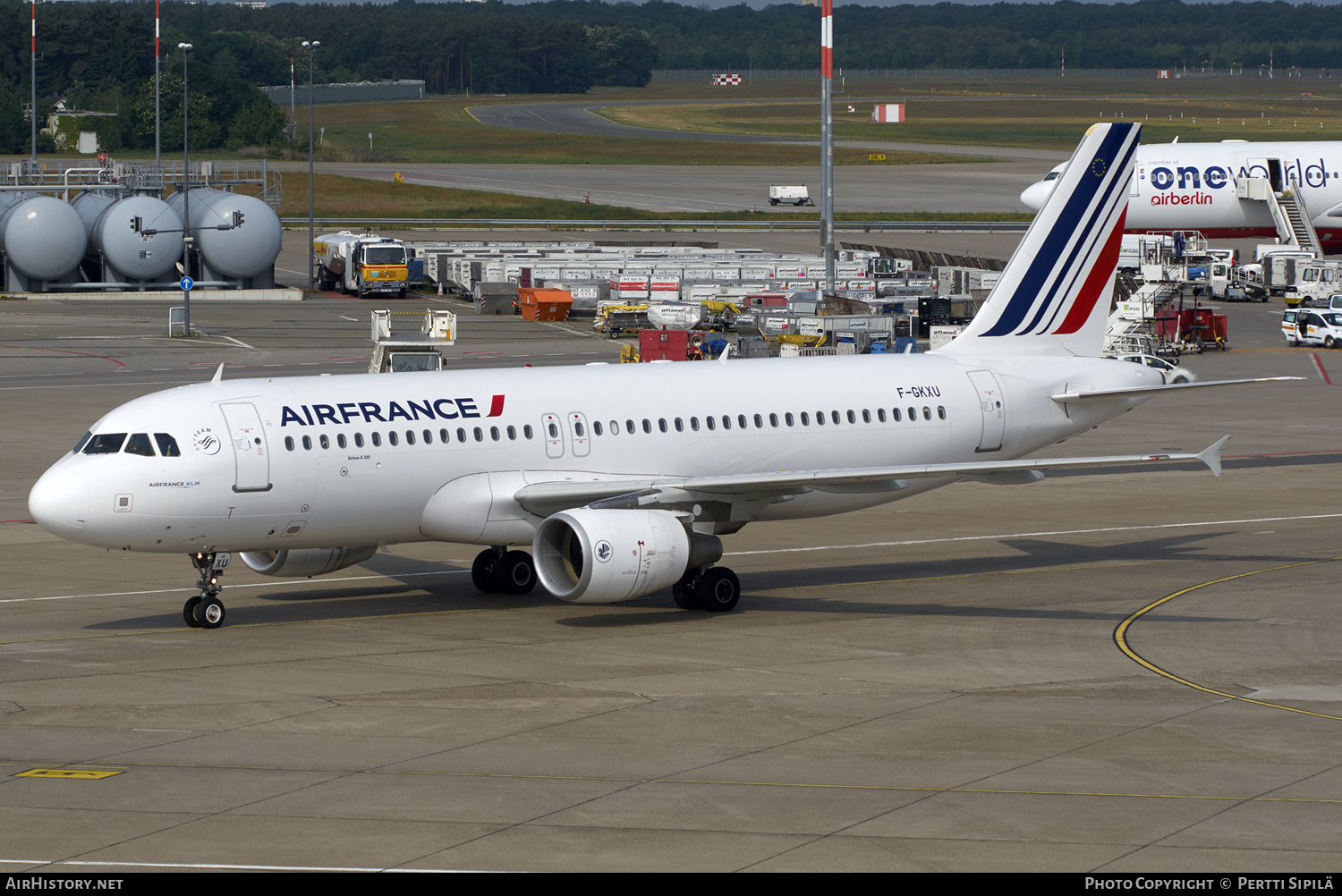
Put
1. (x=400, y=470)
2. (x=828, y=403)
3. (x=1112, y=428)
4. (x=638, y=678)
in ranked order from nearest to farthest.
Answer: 1. (x=638, y=678)
2. (x=400, y=470)
3. (x=828, y=403)
4. (x=1112, y=428)

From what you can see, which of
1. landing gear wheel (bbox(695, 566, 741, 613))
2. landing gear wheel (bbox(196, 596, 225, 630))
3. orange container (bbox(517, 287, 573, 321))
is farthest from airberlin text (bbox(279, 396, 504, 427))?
orange container (bbox(517, 287, 573, 321))

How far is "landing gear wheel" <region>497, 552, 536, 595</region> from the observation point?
34.4 metres

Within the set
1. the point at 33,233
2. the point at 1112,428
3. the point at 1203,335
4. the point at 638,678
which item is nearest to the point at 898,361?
the point at 638,678

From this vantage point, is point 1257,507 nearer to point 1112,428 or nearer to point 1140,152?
point 1112,428

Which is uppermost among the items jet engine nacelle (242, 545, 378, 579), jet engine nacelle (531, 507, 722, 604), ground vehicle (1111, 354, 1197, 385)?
ground vehicle (1111, 354, 1197, 385)

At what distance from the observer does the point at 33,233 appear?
339 feet

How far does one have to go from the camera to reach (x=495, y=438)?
105 feet

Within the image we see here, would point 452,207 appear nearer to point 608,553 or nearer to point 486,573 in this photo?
point 486,573

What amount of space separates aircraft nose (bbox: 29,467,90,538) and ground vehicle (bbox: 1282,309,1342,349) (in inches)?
2755

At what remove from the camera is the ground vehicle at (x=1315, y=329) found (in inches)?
3305

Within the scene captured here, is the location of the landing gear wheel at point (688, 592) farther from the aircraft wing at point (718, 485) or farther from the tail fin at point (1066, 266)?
the tail fin at point (1066, 266)

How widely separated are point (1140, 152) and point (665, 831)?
93337 mm

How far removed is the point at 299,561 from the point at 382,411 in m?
3.88

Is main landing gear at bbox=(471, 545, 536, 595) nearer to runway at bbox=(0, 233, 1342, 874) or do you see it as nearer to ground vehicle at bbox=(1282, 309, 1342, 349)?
runway at bbox=(0, 233, 1342, 874)
